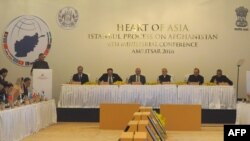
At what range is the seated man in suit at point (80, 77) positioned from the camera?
16344mm

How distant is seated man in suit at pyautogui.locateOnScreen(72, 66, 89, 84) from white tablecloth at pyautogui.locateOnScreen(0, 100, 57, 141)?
2.12 metres

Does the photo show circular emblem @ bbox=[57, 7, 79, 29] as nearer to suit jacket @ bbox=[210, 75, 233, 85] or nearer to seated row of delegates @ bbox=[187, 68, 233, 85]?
seated row of delegates @ bbox=[187, 68, 233, 85]

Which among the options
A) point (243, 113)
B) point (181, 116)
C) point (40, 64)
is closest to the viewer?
point (243, 113)

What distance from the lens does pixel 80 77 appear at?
16438 mm

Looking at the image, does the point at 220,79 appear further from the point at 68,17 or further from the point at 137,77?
the point at 68,17

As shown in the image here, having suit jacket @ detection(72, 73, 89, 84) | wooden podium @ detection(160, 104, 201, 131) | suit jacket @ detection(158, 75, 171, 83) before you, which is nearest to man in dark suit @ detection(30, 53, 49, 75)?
suit jacket @ detection(72, 73, 89, 84)

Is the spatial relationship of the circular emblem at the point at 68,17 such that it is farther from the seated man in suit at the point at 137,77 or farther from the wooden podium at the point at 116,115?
the wooden podium at the point at 116,115

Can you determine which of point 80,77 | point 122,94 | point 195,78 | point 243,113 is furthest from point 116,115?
point 195,78

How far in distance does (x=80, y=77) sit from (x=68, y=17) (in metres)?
2.90

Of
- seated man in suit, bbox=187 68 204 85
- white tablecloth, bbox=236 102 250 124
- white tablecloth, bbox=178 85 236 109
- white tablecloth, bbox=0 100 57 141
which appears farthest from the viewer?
seated man in suit, bbox=187 68 204 85

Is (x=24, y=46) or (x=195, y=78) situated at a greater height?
(x=24, y=46)

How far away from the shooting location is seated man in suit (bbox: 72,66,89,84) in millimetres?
16344

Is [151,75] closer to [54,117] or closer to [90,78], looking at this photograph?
[90,78]

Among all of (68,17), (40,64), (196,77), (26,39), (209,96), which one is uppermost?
(68,17)
